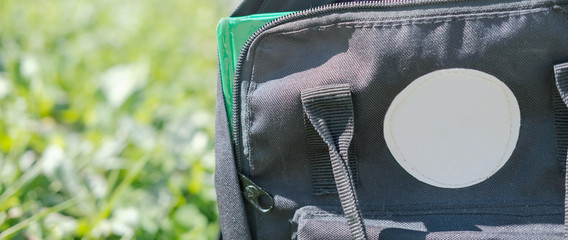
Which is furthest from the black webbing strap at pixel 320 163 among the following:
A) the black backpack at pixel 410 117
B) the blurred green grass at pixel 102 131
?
the blurred green grass at pixel 102 131

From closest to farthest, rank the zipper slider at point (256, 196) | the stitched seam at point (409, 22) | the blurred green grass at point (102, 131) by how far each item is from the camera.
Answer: the stitched seam at point (409, 22)
the zipper slider at point (256, 196)
the blurred green grass at point (102, 131)

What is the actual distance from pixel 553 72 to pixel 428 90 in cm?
19

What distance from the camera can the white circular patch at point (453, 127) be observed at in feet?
3.39

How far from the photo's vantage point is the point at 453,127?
1.06 metres

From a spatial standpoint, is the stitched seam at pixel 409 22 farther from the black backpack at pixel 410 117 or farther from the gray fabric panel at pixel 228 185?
the gray fabric panel at pixel 228 185

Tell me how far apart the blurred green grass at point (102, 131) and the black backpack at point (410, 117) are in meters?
0.39

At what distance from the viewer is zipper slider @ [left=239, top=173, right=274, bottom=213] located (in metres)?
1.13

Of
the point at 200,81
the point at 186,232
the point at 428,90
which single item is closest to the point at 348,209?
the point at 428,90

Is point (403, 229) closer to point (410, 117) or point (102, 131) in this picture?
point (410, 117)

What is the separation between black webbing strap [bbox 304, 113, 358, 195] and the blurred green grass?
0.39 m

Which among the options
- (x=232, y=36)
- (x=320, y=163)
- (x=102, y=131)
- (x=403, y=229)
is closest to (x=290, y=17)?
(x=232, y=36)

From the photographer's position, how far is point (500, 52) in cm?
100

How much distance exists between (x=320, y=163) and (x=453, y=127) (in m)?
0.22

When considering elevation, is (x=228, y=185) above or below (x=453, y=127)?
below
